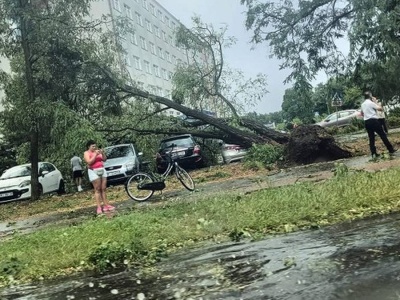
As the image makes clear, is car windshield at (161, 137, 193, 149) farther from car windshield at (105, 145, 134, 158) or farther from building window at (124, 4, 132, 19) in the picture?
building window at (124, 4, 132, 19)

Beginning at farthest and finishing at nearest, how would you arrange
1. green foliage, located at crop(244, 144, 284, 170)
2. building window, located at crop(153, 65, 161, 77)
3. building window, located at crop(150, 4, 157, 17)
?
building window, located at crop(150, 4, 157, 17), building window, located at crop(153, 65, 161, 77), green foliage, located at crop(244, 144, 284, 170)

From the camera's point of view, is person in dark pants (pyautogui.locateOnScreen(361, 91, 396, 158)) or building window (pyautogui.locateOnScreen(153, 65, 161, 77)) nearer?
person in dark pants (pyautogui.locateOnScreen(361, 91, 396, 158))

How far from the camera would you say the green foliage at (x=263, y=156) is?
17.9 metres

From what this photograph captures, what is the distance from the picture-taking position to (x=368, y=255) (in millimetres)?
4406

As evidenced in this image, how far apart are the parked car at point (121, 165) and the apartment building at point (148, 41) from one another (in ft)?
122

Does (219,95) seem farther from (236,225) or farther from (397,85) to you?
(236,225)

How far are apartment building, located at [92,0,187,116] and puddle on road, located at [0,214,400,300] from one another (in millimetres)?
52471

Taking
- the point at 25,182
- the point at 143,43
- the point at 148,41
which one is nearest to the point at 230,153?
the point at 25,182

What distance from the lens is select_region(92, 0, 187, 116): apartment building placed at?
5956 centimetres

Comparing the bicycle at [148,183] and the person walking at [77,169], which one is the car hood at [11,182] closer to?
the person walking at [77,169]

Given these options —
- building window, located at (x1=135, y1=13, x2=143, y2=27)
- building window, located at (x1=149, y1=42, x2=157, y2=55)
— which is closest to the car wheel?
building window, located at (x1=135, y1=13, x2=143, y2=27)

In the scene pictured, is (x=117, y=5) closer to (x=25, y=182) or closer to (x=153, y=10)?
(x=153, y=10)

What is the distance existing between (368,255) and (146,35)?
66.9m

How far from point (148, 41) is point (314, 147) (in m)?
55.2
